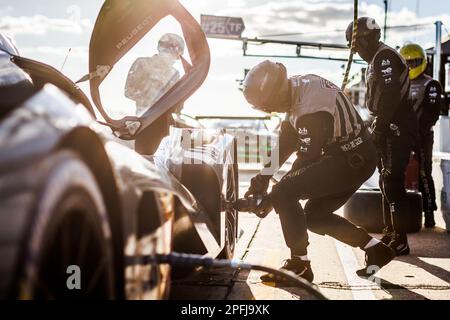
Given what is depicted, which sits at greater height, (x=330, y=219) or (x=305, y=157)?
(x=305, y=157)

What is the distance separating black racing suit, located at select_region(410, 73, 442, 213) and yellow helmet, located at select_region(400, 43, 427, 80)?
0.23 m

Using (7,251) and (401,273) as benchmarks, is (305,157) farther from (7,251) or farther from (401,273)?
(7,251)

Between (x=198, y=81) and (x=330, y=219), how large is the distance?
5.04ft

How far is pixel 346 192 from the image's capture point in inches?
182

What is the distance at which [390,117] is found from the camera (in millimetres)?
5652

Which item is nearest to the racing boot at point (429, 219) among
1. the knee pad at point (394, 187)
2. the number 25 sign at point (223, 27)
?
the knee pad at point (394, 187)

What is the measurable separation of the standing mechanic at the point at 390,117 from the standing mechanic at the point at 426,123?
6.12 feet

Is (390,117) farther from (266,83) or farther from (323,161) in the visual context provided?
(266,83)

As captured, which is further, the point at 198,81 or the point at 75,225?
the point at 198,81

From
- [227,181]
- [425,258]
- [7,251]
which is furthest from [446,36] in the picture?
[7,251]

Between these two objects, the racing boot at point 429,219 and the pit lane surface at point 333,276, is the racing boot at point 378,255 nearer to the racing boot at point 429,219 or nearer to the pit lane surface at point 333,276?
the pit lane surface at point 333,276

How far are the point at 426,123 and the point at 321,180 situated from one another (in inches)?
151

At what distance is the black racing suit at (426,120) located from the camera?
24.9ft

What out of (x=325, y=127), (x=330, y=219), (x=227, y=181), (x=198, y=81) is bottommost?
(x=330, y=219)
